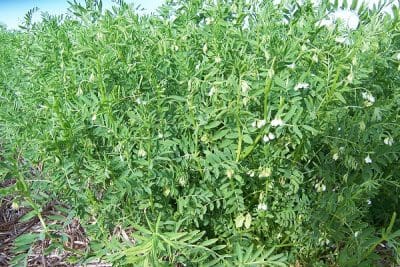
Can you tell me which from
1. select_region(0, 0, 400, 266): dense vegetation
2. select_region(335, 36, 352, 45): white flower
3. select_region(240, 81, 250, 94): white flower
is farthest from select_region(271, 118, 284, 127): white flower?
select_region(335, 36, 352, 45): white flower

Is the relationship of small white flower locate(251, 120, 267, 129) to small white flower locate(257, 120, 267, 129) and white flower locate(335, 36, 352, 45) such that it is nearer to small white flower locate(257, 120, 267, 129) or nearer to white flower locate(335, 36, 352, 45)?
small white flower locate(257, 120, 267, 129)

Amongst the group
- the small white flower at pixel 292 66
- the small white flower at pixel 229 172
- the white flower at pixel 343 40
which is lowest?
the small white flower at pixel 229 172

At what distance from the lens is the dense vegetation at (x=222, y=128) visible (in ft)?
5.66

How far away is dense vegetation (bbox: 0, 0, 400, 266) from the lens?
67.9 inches

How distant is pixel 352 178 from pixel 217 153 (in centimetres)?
60

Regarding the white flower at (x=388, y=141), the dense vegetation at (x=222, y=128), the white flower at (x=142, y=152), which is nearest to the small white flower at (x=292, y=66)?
the dense vegetation at (x=222, y=128)

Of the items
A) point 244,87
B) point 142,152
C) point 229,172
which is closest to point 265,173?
point 229,172

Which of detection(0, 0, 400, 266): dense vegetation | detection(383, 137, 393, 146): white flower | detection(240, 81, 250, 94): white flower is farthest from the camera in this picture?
detection(383, 137, 393, 146): white flower

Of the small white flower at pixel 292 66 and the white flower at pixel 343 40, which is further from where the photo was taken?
the white flower at pixel 343 40

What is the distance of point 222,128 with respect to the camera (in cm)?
184

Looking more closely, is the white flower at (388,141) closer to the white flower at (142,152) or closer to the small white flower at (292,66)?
the small white flower at (292,66)

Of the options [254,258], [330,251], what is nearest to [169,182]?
[254,258]

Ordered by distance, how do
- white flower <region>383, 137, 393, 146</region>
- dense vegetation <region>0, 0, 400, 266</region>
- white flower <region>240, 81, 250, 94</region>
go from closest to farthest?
white flower <region>240, 81, 250, 94</region> < dense vegetation <region>0, 0, 400, 266</region> < white flower <region>383, 137, 393, 146</region>

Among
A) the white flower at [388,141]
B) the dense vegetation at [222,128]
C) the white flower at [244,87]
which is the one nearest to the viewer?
the white flower at [244,87]
